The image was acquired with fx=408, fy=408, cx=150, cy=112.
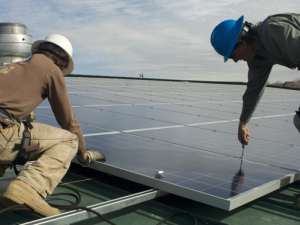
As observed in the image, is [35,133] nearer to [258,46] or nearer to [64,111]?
[64,111]

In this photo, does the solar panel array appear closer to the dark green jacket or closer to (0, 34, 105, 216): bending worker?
(0, 34, 105, 216): bending worker

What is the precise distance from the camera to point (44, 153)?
397cm

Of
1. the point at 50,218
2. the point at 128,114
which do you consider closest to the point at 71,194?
the point at 50,218

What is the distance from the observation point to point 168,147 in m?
5.41

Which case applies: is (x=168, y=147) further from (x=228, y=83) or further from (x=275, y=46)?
(x=228, y=83)

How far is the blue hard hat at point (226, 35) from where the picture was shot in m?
4.63

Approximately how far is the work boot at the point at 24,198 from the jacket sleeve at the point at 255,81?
2922mm

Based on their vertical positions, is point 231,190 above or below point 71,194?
above

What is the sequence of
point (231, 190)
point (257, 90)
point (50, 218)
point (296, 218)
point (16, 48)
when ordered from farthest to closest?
1. point (16, 48)
2. point (257, 90)
3. point (296, 218)
4. point (231, 190)
5. point (50, 218)

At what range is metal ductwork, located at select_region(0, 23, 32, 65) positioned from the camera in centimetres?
1980

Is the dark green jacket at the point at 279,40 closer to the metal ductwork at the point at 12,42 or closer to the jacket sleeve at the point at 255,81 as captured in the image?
the jacket sleeve at the point at 255,81

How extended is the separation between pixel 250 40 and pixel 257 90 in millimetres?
983

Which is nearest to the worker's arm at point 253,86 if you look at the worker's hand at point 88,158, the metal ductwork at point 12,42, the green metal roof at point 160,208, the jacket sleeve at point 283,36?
the jacket sleeve at point 283,36

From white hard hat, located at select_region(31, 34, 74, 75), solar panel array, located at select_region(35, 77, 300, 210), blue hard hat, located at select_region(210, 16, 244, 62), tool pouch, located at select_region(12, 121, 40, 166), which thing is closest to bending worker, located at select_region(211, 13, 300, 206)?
blue hard hat, located at select_region(210, 16, 244, 62)
